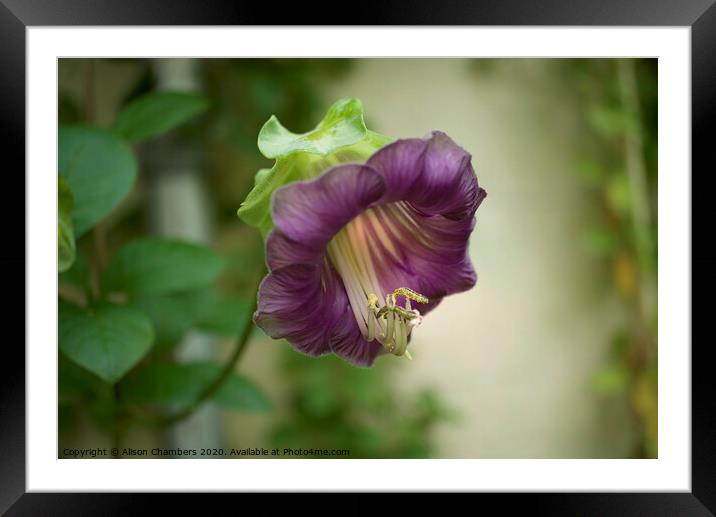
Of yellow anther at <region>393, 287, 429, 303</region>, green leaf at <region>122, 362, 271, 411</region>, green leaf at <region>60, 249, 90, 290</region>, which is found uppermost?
green leaf at <region>60, 249, 90, 290</region>

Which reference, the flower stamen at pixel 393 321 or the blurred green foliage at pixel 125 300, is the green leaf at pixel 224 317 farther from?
the flower stamen at pixel 393 321

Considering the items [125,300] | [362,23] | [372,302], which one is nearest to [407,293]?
[372,302]

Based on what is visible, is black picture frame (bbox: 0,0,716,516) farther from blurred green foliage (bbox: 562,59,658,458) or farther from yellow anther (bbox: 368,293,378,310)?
blurred green foliage (bbox: 562,59,658,458)

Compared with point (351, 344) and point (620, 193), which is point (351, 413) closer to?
point (620, 193)

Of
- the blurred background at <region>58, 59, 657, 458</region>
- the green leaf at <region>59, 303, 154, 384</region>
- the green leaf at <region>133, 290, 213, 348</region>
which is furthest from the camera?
the blurred background at <region>58, 59, 657, 458</region>

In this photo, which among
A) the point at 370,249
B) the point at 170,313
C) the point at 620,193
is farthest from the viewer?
the point at 620,193

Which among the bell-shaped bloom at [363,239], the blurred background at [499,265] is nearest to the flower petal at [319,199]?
the bell-shaped bloom at [363,239]

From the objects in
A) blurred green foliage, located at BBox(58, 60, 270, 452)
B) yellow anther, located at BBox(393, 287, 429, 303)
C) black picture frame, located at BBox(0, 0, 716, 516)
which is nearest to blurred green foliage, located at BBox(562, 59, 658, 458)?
black picture frame, located at BBox(0, 0, 716, 516)
